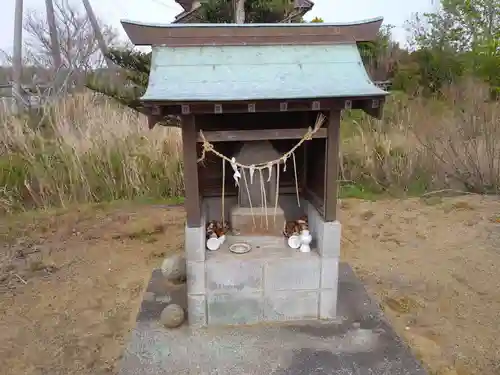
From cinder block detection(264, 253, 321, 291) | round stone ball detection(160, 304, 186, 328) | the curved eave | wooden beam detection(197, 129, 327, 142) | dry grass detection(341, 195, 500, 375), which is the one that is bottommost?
dry grass detection(341, 195, 500, 375)

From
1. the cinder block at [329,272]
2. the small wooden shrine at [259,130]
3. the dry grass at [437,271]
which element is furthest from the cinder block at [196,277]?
the dry grass at [437,271]

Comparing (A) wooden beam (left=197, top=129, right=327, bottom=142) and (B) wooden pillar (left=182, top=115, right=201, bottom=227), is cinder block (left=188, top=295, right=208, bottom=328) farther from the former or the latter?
(A) wooden beam (left=197, top=129, right=327, bottom=142)

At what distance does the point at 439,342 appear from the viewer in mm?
2734

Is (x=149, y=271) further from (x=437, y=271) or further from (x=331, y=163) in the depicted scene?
(x=437, y=271)

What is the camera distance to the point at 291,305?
2.68 meters

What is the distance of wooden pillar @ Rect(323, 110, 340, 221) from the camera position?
243 cm

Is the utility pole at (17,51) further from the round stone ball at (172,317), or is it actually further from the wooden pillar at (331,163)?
the wooden pillar at (331,163)

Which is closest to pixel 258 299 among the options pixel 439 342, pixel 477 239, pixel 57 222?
pixel 439 342

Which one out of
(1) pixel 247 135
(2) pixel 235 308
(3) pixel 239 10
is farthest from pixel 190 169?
(3) pixel 239 10

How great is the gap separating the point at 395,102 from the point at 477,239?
4.97 m

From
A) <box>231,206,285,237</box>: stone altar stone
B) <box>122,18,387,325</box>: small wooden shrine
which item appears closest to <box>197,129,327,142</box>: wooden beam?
<box>122,18,387,325</box>: small wooden shrine

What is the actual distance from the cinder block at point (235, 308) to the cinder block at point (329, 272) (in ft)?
1.43

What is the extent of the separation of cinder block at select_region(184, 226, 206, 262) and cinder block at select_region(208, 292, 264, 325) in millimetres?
294

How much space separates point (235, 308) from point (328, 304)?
0.63m
